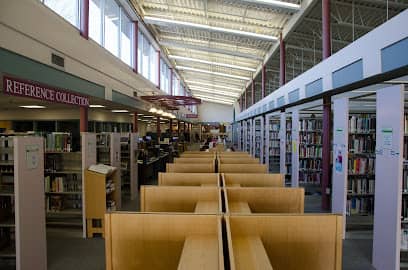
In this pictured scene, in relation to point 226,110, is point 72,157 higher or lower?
lower

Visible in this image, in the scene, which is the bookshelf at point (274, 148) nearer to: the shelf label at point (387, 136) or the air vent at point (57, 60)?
the shelf label at point (387, 136)

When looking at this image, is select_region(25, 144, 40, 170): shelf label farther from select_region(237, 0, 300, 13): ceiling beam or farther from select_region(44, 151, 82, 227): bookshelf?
select_region(237, 0, 300, 13): ceiling beam

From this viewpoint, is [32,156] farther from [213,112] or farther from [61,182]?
[213,112]

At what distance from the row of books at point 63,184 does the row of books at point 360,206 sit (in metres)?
5.03

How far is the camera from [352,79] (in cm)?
420

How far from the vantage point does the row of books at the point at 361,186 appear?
5.54 meters

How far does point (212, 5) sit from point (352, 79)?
212 inches

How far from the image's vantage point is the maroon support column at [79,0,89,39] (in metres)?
6.49

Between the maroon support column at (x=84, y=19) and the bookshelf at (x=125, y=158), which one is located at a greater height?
the maroon support column at (x=84, y=19)

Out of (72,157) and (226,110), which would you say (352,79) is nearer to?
(72,157)

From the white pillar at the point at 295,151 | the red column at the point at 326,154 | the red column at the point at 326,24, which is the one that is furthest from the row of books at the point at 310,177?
the red column at the point at 326,24

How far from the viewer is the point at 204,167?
5332 millimetres

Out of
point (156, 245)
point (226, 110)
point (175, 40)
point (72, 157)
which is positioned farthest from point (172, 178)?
point (226, 110)

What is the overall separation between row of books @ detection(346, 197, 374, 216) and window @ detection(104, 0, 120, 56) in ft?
23.3
